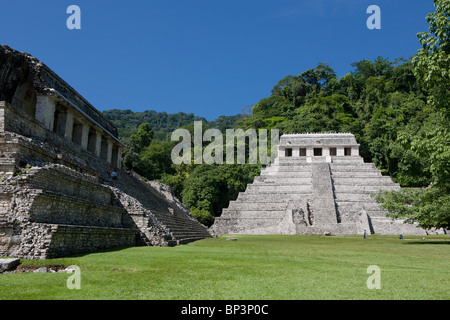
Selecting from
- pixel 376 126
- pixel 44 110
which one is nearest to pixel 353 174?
pixel 376 126

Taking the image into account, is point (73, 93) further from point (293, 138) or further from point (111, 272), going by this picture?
point (293, 138)

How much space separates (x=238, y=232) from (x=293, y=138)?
1675 cm

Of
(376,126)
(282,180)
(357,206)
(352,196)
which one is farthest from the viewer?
(376,126)

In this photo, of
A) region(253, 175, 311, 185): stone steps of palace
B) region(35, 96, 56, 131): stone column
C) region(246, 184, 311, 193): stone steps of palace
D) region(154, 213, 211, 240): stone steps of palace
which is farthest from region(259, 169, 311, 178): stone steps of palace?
region(35, 96, 56, 131): stone column

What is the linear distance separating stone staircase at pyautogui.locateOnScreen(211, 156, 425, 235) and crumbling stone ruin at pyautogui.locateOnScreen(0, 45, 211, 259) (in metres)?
7.71

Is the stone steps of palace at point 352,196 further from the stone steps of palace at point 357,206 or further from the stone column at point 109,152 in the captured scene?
the stone column at point 109,152

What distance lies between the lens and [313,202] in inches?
1040

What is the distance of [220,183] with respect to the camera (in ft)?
120

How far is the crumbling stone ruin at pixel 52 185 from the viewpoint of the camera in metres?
8.10

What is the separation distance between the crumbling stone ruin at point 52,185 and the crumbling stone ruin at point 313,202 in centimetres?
788

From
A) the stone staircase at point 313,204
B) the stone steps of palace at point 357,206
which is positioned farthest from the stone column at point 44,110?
the stone steps of palace at point 357,206

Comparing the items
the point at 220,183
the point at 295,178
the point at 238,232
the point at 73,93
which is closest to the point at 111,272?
the point at 73,93

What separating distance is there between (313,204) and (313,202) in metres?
0.26

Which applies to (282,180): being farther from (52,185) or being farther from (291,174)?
(52,185)
